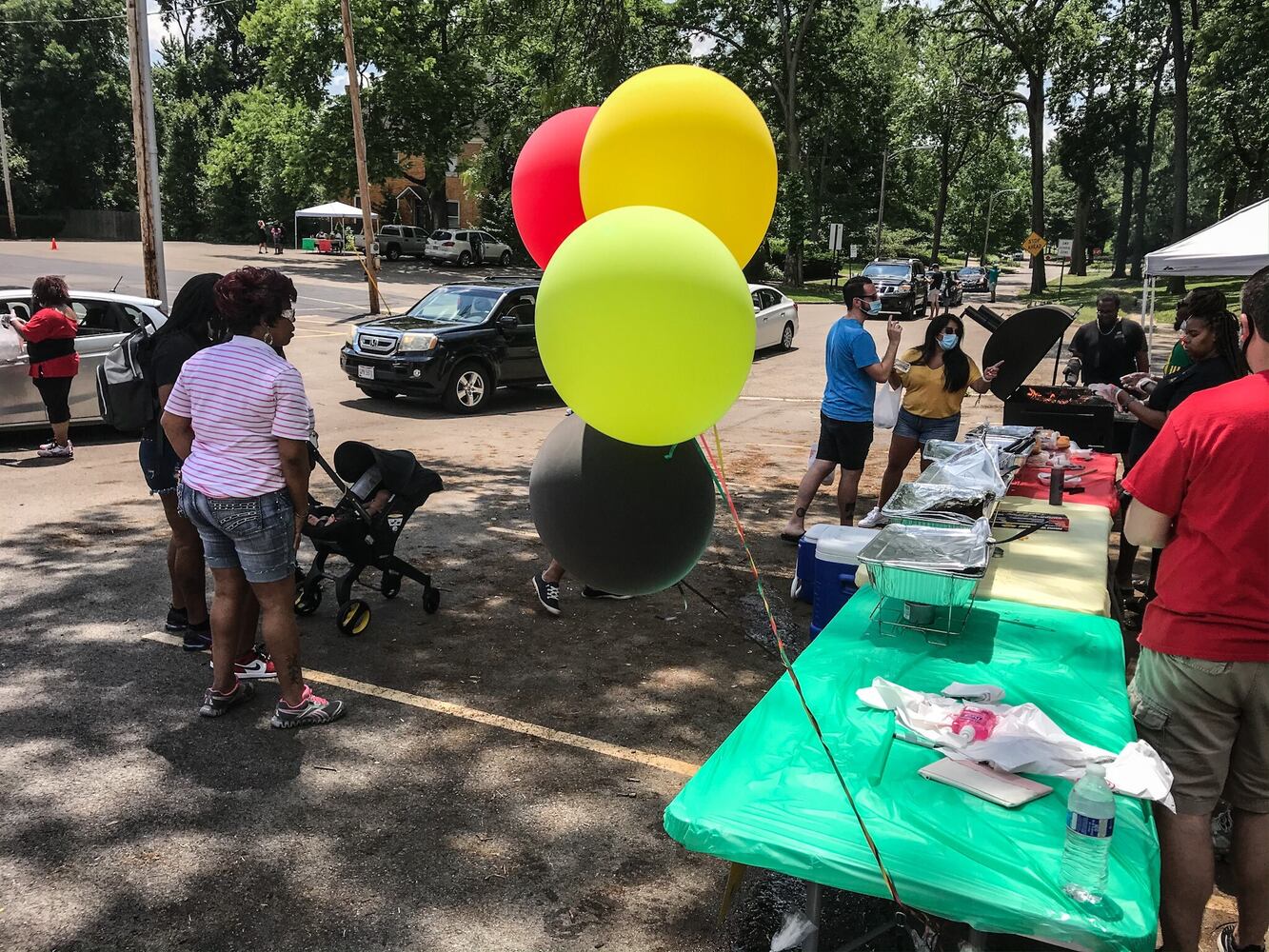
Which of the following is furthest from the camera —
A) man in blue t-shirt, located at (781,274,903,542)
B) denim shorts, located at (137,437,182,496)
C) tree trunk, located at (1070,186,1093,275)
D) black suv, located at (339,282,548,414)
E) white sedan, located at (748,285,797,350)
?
tree trunk, located at (1070,186,1093,275)

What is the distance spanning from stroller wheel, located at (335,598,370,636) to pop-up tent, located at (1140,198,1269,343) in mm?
8431

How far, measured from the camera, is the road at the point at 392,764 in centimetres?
302

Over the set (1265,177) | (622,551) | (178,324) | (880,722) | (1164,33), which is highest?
(1164,33)

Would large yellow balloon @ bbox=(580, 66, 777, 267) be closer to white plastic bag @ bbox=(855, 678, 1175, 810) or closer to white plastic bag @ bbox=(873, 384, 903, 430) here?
white plastic bag @ bbox=(855, 678, 1175, 810)

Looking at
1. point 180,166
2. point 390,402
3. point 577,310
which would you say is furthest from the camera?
point 180,166

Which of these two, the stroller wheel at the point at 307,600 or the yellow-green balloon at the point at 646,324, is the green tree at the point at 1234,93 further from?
the yellow-green balloon at the point at 646,324

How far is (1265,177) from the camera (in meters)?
36.9

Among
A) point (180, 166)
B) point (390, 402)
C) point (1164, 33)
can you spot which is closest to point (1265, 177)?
point (1164, 33)

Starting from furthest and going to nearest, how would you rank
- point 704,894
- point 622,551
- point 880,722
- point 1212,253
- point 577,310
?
point 1212,253
point 704,894
point 880,722
point 622,551
point 577,310

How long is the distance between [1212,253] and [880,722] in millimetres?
8443

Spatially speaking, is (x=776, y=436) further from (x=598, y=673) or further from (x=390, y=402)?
(x=598, y=673)

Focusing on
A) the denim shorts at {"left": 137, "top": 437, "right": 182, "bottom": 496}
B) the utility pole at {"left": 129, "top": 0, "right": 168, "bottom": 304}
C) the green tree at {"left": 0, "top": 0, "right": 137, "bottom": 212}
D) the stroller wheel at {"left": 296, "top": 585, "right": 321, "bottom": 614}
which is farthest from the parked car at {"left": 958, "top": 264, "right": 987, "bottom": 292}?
the green tree at {"left": 0, "top": 0, "right": 137, "bottom": 212}

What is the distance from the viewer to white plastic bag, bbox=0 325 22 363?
892 centimetres

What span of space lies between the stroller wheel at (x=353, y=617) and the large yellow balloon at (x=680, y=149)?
10.4 ft
